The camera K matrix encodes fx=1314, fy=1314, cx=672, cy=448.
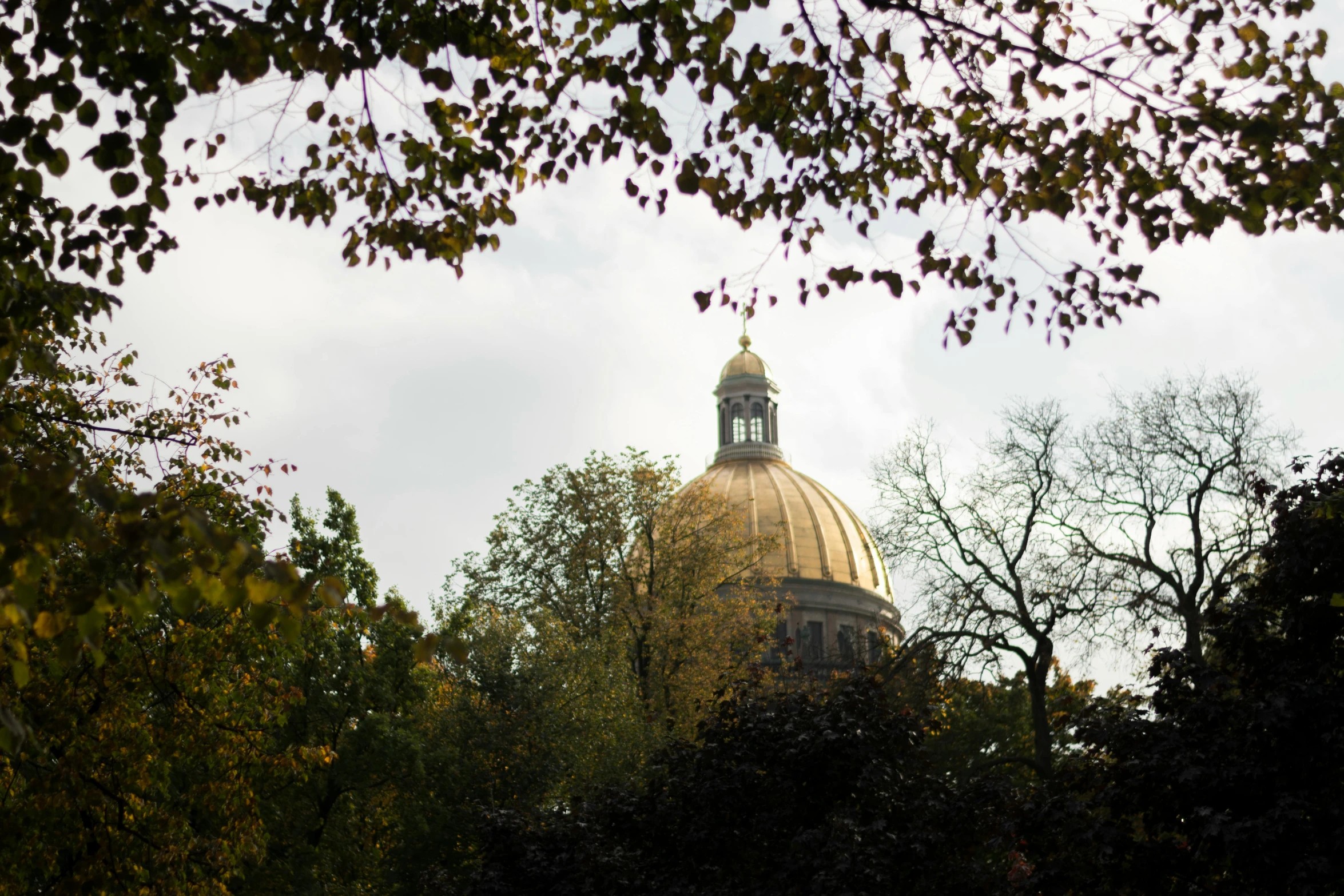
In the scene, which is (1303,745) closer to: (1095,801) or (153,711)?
(1095,801)

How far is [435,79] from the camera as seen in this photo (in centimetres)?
728

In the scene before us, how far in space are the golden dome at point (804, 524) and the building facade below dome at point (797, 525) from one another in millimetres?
75

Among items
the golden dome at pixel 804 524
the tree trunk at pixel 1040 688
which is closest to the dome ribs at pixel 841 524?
the golden dome at pixel 804 524

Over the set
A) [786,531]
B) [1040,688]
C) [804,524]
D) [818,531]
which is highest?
[804,524]

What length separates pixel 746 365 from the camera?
98812 mm

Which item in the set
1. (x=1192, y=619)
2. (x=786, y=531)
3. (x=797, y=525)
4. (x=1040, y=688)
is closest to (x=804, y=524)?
(x=797, y=525)

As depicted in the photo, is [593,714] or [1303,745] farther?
[593,714]

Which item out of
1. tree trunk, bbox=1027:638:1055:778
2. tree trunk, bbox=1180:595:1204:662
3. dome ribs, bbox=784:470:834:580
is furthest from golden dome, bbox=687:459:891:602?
tree trunk, bbox=1180:595:1204:662

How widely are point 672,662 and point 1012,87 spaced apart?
29137 millimetres

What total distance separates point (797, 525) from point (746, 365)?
1764 cm

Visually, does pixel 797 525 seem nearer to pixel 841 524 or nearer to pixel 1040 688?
pixel 841 524

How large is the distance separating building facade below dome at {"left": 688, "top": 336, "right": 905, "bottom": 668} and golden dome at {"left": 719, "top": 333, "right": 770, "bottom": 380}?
74 millimetres

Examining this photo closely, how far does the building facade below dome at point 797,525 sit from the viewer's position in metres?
80.6

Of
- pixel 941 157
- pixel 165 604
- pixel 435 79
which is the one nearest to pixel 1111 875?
pixel 941 157
